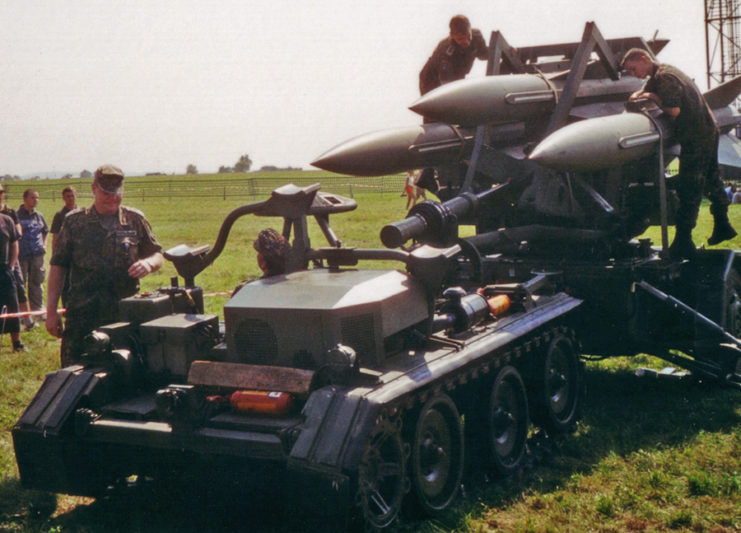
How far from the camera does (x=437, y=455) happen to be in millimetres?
5398

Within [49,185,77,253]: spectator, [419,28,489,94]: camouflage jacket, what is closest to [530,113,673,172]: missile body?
[419,28,489,94]: camouflage jacket

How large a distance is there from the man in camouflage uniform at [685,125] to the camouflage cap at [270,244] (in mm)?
4325

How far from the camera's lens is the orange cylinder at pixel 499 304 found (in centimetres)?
656

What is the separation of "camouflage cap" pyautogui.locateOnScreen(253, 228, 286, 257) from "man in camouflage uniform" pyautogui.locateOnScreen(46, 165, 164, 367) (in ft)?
3.11

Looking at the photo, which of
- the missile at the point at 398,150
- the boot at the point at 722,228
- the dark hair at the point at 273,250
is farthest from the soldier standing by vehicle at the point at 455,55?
the dark hair at the point at 273,250

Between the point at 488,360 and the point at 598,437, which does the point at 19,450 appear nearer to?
the point at 488,360

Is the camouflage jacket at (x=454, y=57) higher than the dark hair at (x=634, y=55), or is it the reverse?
the camouflage jacket at (x=454, y=57)

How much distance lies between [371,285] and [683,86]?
468 centimetres

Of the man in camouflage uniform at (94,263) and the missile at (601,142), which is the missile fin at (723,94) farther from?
the man in camouflage uniform at (94,263)

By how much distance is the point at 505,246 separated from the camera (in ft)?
29.2

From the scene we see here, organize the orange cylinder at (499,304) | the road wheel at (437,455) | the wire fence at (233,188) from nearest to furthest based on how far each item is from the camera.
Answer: the road wheel at (437,455) < the orange cylinder at (499,304) < the wire fence at (233,188)

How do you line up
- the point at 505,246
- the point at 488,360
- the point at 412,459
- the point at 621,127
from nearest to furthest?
the point at 412,459 < the point at 488,360 < the point at 621,127 < the point at 505,246

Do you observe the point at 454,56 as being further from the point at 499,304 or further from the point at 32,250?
the point at 32,250

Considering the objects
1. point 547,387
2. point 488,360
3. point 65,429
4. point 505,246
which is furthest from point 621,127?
point 65,429
